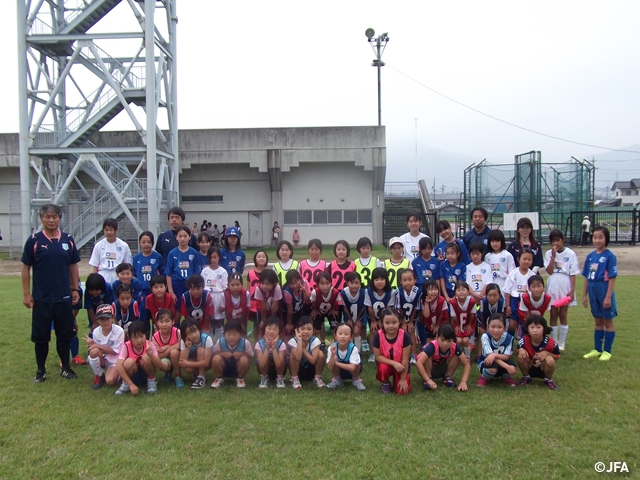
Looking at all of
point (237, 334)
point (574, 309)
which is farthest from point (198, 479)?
point (574, 309)

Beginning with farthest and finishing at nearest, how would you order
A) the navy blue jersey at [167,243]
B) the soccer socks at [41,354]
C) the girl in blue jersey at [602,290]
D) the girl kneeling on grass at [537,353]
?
the navy blue jersey at [167,243] < the girl in blue jersey at [602,290] < the soccer socks at [41,354] < the girl kneeling on grass at [537,353]

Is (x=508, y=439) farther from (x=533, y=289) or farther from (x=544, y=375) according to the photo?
(x=533, y=289)

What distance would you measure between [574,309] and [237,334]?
698cm

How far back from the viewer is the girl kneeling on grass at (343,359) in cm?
510

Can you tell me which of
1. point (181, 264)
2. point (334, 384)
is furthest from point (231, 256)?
point (334, 384)

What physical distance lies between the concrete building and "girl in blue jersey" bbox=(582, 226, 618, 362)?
60.9ft

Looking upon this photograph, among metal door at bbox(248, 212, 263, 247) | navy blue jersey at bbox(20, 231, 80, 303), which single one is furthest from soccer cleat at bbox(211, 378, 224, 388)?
metal door at bbox(248, 212, 263, 247)

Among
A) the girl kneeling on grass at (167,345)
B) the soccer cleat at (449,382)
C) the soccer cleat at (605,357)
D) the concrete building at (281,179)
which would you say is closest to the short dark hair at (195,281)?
the girl kneeling on grass at (167,345)

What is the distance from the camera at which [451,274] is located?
21.1 feet

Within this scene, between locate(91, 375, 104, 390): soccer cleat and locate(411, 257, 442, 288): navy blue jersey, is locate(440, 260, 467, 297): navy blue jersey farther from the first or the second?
locate(91, 375, 104, 390): soccer cleat

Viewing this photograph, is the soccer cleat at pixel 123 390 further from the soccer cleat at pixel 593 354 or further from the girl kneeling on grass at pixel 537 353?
the soccer cleat at pixel 593 354

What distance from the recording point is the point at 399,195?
29344mm

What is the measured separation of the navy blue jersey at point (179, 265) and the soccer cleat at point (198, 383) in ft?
5.17

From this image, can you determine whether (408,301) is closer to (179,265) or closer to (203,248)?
(203,248)
